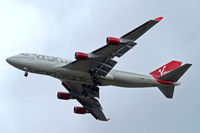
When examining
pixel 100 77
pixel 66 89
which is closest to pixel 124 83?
pixel 100 77

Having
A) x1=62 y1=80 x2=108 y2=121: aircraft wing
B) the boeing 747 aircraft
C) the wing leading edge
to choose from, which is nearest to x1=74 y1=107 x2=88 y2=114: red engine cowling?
x1=62 y1=80 x2=108 y2=121: aircraft wing

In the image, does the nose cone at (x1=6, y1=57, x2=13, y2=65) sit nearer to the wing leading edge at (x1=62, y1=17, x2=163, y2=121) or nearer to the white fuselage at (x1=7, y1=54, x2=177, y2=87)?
the white fuselage at (x1=7, y1=54, x2=177, y2=87)

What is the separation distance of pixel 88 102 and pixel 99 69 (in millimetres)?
12912

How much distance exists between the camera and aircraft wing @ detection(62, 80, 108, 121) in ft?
223

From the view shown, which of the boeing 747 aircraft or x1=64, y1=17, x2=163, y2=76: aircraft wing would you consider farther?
the boeing 747 aircraft

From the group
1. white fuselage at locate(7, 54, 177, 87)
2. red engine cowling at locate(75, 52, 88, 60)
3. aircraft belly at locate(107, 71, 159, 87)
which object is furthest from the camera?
aircraft belly at locate(107, 71, 159, 87)

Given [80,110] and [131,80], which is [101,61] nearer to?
[131,80]

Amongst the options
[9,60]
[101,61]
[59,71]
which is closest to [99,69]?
[101,61]

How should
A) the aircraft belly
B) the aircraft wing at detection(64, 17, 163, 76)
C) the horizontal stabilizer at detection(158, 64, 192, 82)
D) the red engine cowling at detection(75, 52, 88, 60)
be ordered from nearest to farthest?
the aircraft wing at detection(64, 17, 163, 76), the red engine cowling at detection(75, 52, 88, 60), the horizontal stabilizer at detection(158, 64, 192, 82), the aircraft belly

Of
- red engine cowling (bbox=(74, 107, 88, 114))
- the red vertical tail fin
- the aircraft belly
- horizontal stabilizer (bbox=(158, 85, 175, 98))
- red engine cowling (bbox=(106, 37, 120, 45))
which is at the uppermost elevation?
red engine cowling (bbox=(106, 37, 120, 45))

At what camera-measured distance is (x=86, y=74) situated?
59.2 m

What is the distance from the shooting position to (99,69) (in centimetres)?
5878

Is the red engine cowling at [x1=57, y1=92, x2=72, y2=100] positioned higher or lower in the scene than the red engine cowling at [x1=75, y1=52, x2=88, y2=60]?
lower

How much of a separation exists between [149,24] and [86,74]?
43.5 ft
